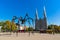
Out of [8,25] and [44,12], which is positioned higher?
[44,12]

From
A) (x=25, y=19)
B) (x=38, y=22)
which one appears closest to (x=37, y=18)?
(x=38, y=22)

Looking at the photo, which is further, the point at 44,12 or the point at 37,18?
the point at 37,18

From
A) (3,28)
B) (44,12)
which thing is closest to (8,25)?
(3,28)

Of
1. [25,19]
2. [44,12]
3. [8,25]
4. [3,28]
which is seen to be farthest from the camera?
[44,12]

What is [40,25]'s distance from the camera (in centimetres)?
10894

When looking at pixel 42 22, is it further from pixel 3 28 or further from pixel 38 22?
pixel 3 28

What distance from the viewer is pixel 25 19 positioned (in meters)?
43.1

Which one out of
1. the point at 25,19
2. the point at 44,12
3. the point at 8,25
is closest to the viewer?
the point at 25,19

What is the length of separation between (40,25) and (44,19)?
6.13 m

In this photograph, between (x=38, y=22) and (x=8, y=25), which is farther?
(x=38, y=22)

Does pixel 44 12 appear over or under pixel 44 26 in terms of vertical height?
over

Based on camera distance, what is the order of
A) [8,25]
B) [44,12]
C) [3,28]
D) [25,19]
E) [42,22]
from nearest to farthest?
1. [25,19]
2. [8,25]
3. [3,28]
4. [44,12]
5. [42,22]

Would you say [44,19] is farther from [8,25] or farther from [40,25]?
[8,25]

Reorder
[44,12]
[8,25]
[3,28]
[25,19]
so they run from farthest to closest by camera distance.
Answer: [44,12], [3,28], [8,25], [25,19]
